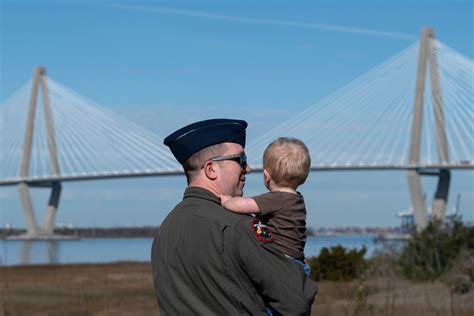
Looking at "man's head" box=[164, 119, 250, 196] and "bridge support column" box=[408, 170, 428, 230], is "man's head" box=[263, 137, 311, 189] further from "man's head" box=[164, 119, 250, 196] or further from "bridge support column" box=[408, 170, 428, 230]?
"bridge support column" box=[408, 170, 428, 230]

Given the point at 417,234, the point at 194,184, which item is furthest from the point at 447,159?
the point at 194,184

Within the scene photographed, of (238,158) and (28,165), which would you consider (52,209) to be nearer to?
(28,165)

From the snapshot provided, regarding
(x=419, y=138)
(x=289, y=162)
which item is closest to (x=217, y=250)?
(x=289, y=162)

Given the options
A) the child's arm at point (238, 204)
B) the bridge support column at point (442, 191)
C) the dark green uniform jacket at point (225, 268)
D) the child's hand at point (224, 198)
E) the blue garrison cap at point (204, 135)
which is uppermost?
the blue garrison cap at point (204, 135)

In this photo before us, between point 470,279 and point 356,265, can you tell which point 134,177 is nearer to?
point 356,265

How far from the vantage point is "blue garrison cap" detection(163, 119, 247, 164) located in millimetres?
2637

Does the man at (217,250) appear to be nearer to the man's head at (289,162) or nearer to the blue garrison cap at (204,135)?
the blue garrison cap at (204,135)

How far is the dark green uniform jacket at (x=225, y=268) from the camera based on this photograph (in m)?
2.48

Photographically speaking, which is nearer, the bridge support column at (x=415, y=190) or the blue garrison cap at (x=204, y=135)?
the blue garrison cap at (x=204, y=135)

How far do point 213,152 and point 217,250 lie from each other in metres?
0.27

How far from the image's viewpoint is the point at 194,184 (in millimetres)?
2658

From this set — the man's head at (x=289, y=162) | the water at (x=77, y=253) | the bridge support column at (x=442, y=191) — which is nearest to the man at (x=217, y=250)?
the man's head at (x=289, y=162)

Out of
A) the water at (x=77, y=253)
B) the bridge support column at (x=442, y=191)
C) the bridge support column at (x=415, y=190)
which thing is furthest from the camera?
the bridge support column at (x=442, y=191)

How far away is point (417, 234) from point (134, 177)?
109 ft
